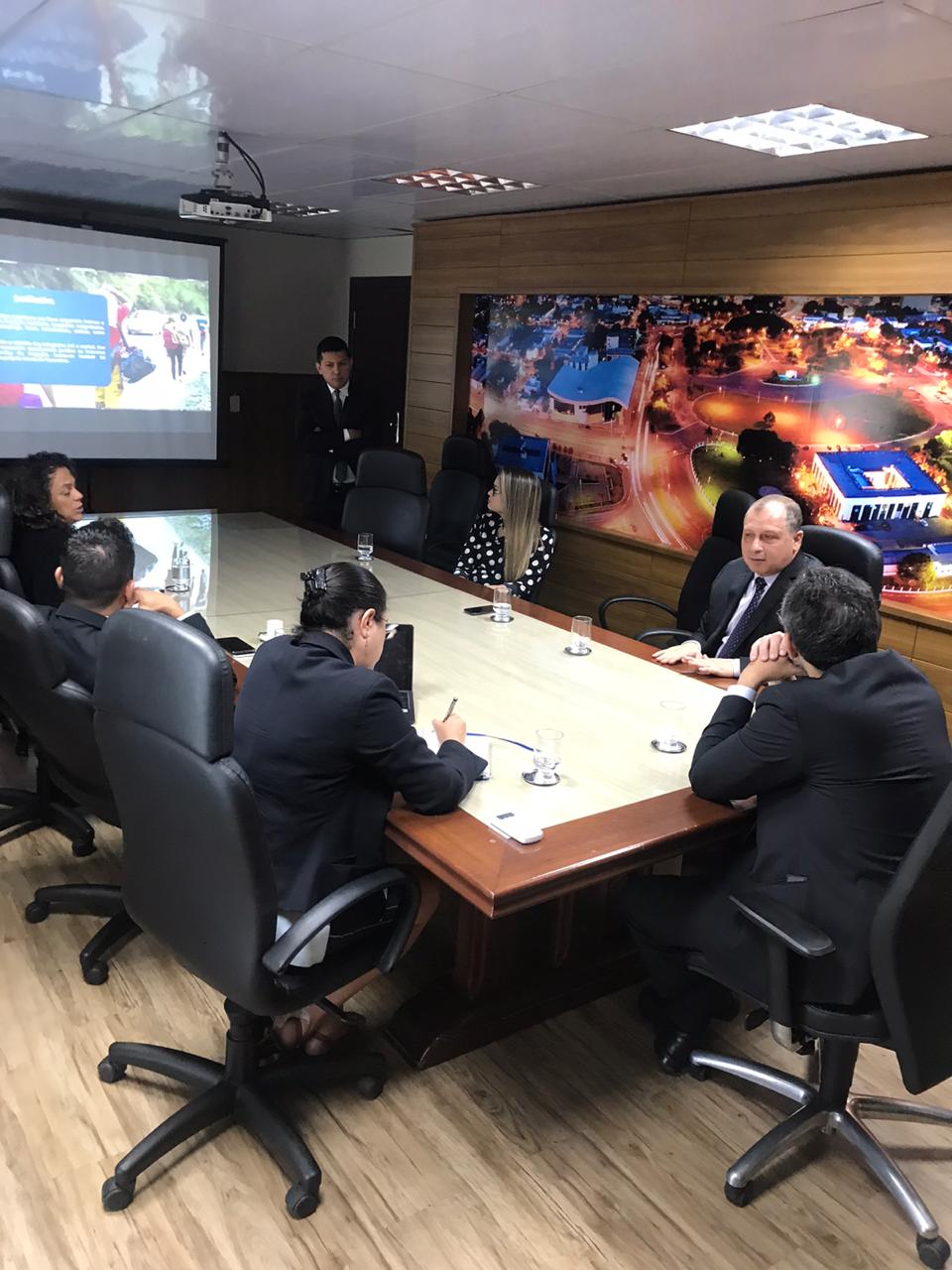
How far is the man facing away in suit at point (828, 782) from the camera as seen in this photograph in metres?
1.88

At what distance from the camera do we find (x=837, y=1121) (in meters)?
2.14

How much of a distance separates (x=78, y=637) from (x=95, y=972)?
89cm

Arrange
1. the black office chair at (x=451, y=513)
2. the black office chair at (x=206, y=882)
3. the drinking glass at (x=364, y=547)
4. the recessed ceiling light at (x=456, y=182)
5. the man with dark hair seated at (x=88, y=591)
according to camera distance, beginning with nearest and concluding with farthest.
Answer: the black office chair at (x=206, y=882) → the man with dark hair seated at (x=88, y=591) → the drinking glass at (x=364, y=547) → the recessed ceiling light at (x=456, y=182) → the black office chair at (x=451, y=513)

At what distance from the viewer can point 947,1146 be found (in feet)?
7.34

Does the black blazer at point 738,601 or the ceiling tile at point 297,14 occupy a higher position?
the ceiling tile at point 297,14

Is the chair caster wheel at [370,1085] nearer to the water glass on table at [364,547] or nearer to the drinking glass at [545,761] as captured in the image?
the drinking glass at [545,761]

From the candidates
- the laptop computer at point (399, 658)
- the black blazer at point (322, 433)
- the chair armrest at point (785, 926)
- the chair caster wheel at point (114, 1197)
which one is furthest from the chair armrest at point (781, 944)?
the black blazer at point (322, 433)

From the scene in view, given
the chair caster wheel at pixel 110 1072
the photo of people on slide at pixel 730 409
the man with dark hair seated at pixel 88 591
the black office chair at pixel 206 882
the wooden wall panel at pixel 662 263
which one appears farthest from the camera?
the photo of people on slide at pixel 730 409

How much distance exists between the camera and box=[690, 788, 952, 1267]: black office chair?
1754mm

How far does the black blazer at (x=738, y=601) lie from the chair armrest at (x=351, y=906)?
1.57 meters

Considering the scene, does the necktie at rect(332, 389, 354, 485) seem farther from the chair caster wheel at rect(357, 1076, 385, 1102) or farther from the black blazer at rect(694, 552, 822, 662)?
the chair caster wheel at rect(357, 1076, 385, 1102)

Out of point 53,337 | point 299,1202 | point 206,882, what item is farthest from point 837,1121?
point 53,337

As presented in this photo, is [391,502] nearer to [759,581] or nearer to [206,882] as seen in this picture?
[759,581]

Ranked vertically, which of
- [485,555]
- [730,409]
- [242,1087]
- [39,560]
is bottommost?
[242,1087]
